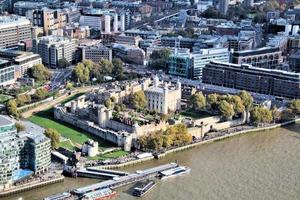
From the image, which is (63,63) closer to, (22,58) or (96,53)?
(96,53)

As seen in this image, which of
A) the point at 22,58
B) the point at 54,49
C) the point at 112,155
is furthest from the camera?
the point at 54,49

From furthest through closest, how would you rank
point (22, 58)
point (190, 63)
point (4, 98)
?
point (22, 58), point (190, 63), point (4, 98)

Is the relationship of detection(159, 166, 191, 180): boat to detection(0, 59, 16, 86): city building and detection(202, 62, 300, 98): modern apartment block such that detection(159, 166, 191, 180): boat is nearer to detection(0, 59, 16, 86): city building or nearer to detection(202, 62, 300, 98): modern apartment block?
detection(202, 62, 300, 98): modern apartment block

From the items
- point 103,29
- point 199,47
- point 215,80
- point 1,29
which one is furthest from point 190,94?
point 103,29

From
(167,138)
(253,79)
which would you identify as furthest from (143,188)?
(253,79)

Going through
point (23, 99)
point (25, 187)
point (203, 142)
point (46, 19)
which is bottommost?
point (25, 187)

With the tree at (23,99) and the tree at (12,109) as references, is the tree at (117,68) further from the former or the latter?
the tree at (12,109)

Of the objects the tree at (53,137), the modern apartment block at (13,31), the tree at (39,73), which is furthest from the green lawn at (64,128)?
the modern apartment block at (13,31)
